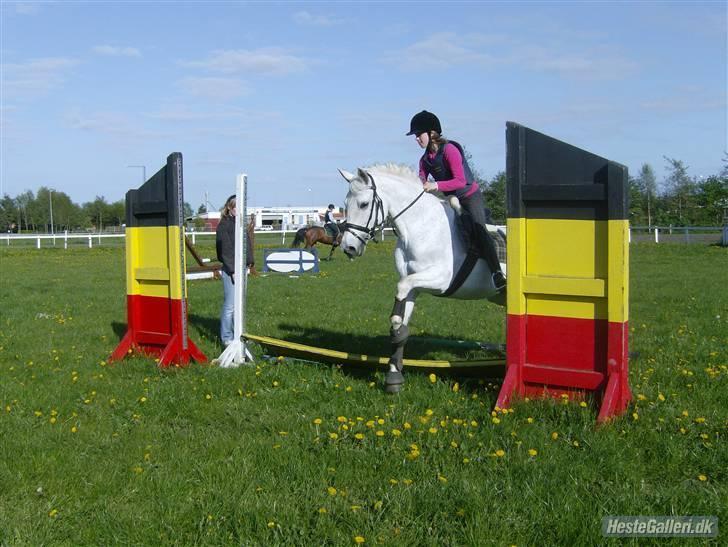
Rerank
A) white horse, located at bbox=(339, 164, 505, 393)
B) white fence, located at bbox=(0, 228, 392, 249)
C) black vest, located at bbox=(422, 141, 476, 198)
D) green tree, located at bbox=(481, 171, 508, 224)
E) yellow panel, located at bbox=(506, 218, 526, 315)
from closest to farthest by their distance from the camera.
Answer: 1. yellow panel, located at bbox=(506, 218, 526, 315)
2. white horse, located at bbox=(339, 164, 505, 393)
3. black vest, located at bbox=(422, 141, 476, 198)
4. white fence, located at bbox=(0, 228, 392, 249)
5. green tree, located at bbox=(481, 171, 508, 224)

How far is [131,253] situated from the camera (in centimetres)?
922

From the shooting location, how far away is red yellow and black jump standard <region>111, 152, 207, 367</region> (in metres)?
8.34

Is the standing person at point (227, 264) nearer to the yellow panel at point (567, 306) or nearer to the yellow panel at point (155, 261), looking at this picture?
the yellow panel at point (155, 261)

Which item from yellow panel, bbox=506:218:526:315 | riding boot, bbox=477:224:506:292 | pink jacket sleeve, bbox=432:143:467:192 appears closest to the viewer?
yellow panel, bbox=506:218:526:315

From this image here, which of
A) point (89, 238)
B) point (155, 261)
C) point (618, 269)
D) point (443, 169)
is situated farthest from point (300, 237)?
point (618, 269)

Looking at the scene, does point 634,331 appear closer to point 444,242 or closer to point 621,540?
point 444,242

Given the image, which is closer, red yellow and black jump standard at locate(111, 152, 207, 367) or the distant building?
red yellow and black jump standard at locate(111, 152, 207, 367)

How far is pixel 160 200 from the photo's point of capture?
8734mm

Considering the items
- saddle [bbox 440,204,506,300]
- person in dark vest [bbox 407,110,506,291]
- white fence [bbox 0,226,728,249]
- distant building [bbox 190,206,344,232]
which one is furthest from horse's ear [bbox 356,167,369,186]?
distant building [bbox 190,206,344,232]

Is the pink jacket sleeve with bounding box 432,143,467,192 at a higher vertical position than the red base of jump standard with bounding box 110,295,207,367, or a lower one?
higher

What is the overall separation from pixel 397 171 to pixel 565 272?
229cm

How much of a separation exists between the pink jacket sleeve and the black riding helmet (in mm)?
236

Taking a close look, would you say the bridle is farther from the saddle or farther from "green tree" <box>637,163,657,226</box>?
"green tree" <box>637,163,657,226</box>

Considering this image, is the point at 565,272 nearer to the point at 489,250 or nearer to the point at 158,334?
the point at 489,250
